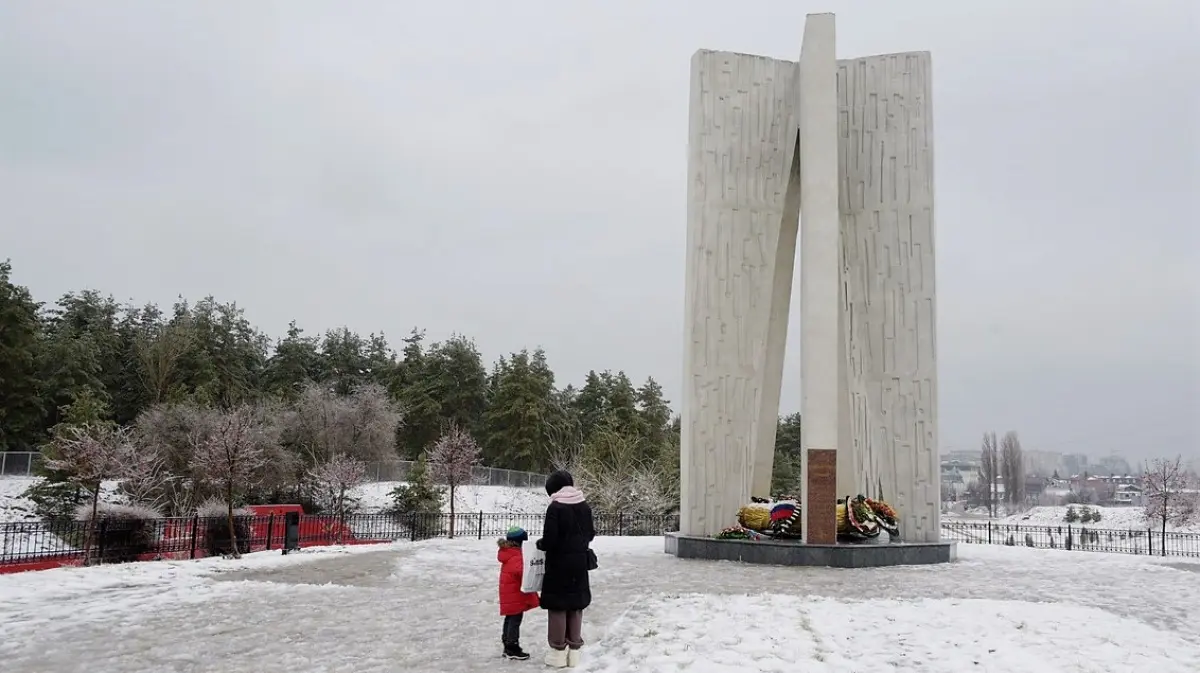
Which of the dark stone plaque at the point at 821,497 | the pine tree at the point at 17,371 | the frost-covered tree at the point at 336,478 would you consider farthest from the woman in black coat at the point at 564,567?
the pine tree at the point at 17,371

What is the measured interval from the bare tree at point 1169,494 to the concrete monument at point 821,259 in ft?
57.1

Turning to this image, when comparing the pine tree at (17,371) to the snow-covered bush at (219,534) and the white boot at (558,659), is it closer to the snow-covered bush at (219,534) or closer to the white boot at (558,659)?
the snow-covered bush at (219,534)

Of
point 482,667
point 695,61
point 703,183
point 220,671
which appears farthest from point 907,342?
point 220,671

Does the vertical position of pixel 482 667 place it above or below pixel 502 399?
below

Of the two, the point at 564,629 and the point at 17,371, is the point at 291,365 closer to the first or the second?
the point at 17,371

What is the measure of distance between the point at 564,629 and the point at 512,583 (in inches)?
21.9

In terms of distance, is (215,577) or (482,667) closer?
(482,667)

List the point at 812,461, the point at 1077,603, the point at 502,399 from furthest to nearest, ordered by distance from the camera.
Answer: the point at 502,399, the point at 812,461, the point at 1077,603

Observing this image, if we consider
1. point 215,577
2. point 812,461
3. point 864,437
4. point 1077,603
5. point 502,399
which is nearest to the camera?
point 1077,603

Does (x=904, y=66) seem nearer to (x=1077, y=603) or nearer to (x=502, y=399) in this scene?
(x=1077, y=603)

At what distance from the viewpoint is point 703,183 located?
18.4 m

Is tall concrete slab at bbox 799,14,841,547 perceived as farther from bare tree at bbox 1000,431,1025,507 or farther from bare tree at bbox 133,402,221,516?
bare tree at bbox 1000,431,1025,507

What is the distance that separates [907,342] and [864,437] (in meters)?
2.14

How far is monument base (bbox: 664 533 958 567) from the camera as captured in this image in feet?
49.8
